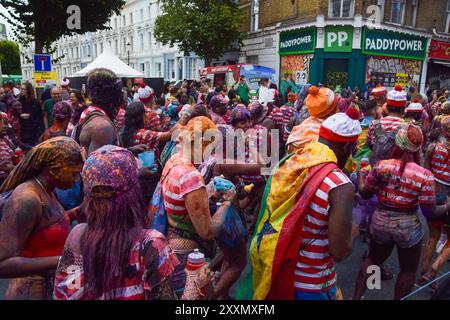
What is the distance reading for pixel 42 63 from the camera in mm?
11070

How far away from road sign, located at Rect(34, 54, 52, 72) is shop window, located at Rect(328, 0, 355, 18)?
14.5 m

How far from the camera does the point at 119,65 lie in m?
17.9

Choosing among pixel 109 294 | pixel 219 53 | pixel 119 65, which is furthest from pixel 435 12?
pixel 109 294

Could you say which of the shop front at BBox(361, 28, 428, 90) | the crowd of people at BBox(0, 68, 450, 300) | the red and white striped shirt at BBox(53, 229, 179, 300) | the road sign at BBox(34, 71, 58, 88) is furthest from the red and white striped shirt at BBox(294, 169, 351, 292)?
the shop front at BBox(361, 28, 428, 90)

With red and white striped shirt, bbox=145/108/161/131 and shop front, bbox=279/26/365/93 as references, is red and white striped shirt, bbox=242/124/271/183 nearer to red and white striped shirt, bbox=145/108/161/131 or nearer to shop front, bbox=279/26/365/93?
red and white striped shirt, bbox=145/108/161/131

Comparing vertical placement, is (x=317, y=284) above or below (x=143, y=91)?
below

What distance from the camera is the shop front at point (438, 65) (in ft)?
73.6

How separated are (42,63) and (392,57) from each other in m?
18.2

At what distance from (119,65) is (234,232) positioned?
55.0ft

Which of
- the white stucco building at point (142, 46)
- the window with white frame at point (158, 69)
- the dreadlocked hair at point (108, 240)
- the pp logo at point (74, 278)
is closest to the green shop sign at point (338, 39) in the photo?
the white stucco building at point (142, 46)

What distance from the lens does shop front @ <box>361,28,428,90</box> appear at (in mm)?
19891

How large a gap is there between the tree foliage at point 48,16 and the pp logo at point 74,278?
14334mm

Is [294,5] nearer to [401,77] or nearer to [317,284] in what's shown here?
[401,77]

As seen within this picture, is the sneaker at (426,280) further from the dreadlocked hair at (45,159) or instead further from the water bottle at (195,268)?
the dreadlocked hair at (45,159)
